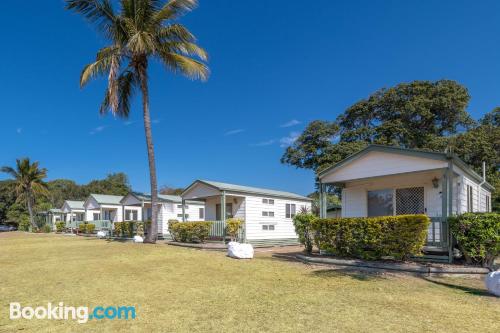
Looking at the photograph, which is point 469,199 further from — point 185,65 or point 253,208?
point 185,65

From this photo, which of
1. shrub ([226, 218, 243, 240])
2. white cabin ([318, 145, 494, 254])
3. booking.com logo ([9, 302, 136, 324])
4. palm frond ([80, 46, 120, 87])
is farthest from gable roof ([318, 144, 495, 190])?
palm frond ([80, 46, 120, 87])

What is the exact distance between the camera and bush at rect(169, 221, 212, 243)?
59.5 feet

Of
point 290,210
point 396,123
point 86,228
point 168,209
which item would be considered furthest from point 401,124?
point 86,228

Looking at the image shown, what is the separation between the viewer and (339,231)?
35.6 feet

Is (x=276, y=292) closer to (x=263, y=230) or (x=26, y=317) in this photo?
A: (x=26, y=317)

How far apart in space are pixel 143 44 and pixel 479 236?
51.7 ft

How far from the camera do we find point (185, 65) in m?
17.6

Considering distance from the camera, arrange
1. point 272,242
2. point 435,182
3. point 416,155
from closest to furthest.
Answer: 1. point 416,155
2. point 435,182
3. point 272,242

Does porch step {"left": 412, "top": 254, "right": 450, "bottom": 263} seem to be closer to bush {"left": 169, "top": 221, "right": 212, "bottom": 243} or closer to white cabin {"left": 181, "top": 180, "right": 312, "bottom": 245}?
white cabin {"left": 181, "top": 180, "right": 312, "bottom": 245}

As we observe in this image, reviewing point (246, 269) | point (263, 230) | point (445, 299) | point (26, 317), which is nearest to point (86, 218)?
point (263, 230)

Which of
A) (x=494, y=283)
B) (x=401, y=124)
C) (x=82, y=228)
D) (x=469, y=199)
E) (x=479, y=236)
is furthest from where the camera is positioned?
(x=82, y=228)

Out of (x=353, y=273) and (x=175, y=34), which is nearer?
(x=353, y=273)

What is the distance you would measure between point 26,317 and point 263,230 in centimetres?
1552

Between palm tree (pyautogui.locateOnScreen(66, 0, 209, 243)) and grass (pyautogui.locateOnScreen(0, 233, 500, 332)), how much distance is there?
9904mm
